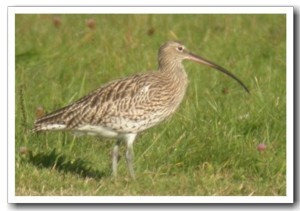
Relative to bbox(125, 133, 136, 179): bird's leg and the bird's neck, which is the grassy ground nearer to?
bbox(125, 133, 136, 179): bird's leg

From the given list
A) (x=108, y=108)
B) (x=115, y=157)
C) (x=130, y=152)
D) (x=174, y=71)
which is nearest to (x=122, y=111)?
(x=108, y=108)

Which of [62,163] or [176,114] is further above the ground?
[176,114]

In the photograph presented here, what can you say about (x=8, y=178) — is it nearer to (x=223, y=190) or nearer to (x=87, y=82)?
(x=223, y=190)

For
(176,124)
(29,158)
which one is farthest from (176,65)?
(29,158)

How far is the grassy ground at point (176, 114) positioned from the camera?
12.9 m

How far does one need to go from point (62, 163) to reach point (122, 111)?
88 cm

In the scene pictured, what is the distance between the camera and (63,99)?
14.8 meters

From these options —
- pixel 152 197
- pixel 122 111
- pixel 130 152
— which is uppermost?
pixel 122 111

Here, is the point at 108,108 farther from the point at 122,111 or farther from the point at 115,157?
the point at 115,157

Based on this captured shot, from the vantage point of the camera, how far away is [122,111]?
12.9 meters

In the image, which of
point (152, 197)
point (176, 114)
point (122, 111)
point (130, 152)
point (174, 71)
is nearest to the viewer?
point (152, 197)

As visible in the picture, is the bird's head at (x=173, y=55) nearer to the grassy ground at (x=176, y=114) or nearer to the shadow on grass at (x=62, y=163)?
the grassy ground at (x=176, y=114)

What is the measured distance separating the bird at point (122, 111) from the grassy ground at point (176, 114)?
15.1 inches

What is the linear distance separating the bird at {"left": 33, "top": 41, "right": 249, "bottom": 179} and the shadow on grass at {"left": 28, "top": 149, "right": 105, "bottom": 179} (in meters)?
0.25
